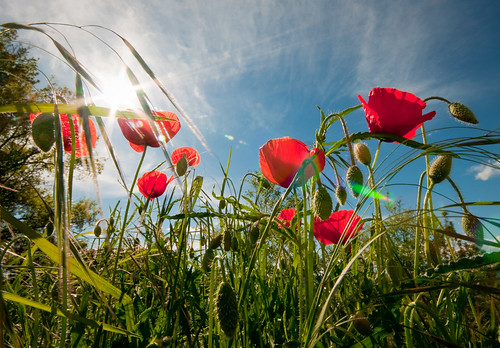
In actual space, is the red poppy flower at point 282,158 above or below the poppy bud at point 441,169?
above

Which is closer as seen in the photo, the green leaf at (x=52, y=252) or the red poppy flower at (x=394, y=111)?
the green leaf at (x=52, y=252)

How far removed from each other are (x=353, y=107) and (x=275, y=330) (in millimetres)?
740

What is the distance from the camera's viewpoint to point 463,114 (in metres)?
1.01

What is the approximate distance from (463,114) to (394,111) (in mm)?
255

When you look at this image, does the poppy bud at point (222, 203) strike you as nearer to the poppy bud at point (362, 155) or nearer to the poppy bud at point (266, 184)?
the poppy bud at point (266, 184)

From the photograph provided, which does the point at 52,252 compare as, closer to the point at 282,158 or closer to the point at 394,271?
the point at 282,158

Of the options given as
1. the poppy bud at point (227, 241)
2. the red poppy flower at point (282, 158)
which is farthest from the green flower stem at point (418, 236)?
the poppy bud at point (227, 241)

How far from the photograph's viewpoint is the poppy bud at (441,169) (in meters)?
0.79

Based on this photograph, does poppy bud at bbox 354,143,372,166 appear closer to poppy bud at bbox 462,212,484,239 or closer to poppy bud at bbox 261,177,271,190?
poppy bud at bbox 462,212,484,239

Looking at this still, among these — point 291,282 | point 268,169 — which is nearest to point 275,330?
point 291,282

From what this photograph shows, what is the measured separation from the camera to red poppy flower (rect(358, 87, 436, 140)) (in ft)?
3.05

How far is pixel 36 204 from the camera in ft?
48.5

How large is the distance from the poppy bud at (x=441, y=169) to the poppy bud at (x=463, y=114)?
0.30 m

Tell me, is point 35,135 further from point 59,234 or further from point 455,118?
point 455,118
